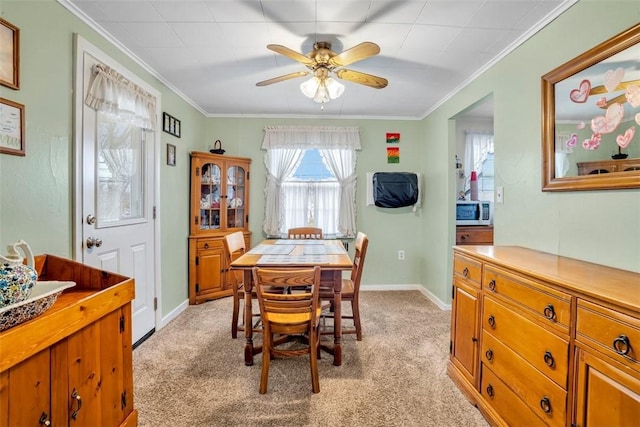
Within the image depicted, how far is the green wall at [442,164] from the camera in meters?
1.48

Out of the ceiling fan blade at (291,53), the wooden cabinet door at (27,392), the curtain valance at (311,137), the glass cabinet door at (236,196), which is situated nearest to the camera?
the wooden cabinet door at (27,392)

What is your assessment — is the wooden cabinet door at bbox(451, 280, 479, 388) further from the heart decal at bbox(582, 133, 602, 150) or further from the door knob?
the door knob

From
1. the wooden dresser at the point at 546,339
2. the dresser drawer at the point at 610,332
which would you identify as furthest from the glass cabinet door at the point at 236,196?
the dresser drawer at the point at 610,332

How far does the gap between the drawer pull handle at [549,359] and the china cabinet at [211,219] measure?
3.00m

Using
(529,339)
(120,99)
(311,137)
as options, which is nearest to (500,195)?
(529,339)

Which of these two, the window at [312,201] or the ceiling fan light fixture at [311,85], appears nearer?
the ceiling fan light fixture at [311,85]

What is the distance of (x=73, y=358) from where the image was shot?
1146 millimetres

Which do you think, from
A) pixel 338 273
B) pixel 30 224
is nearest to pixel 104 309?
pixel 30 224

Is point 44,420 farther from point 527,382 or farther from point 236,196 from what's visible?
point 236,196

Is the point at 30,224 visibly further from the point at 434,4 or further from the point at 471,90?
the point at 471,90

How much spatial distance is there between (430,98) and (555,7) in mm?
1592

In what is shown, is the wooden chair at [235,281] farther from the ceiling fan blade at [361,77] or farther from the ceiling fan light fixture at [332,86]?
the ceiling fan blade at [361,77]

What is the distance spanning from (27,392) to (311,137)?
3.49m

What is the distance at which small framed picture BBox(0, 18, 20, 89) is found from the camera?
139cm
